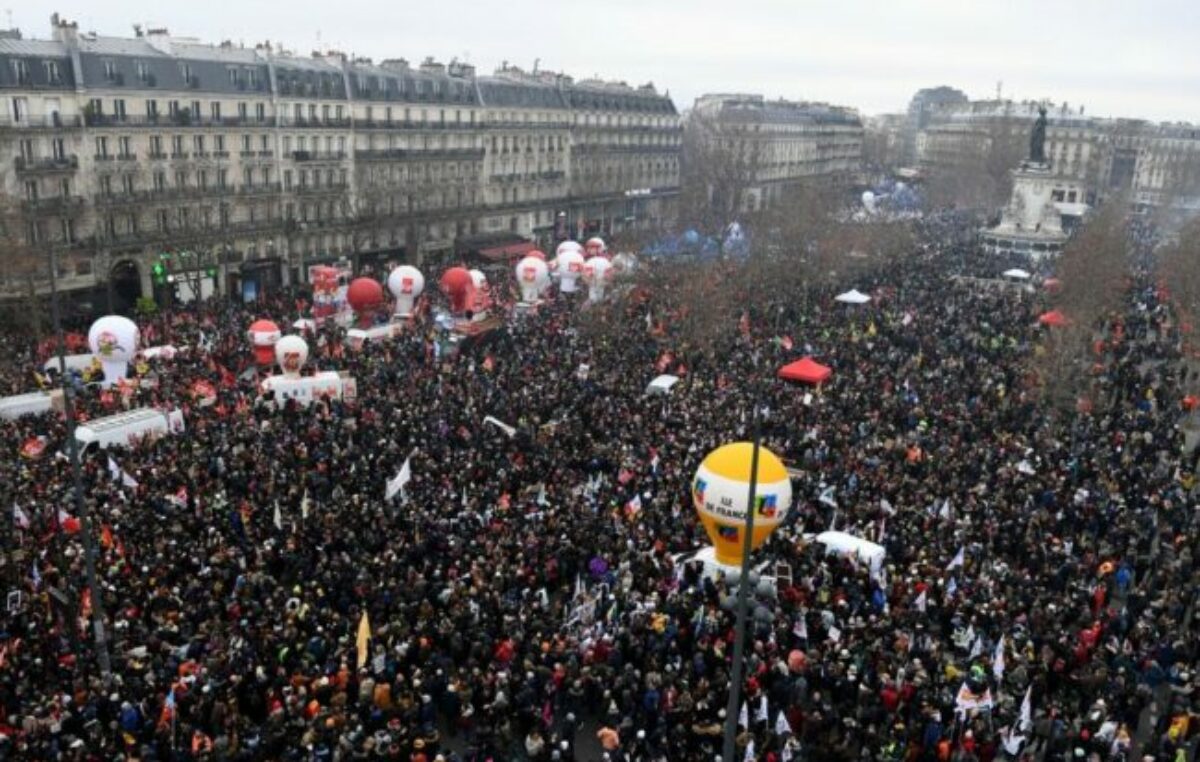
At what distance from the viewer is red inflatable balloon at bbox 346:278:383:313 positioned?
4169cm

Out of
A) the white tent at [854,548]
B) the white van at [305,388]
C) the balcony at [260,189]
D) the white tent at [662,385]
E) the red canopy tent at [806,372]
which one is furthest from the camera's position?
the balcony at [260,189]

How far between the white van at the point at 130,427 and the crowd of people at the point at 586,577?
0.82m

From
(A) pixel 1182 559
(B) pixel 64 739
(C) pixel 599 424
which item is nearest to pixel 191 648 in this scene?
(B) pixel 64 739

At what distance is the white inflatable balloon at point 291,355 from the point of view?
3169cm

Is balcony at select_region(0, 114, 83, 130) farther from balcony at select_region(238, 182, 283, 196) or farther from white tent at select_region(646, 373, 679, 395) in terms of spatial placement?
white tent at select_region(646, 373, 679, 395)

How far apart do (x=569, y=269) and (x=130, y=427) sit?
90.5ft

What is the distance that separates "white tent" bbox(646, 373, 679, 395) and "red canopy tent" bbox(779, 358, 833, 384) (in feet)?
12.5

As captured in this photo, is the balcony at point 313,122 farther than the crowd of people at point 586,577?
Yes

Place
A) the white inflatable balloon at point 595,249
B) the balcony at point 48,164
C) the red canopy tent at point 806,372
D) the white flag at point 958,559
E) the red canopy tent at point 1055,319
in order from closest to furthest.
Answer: the white flag at point 958,559 → the red canopy tent at point 806,372 → the red canopy tent at point 1055,319 → the balcony at point 48,164 → the white inflatable balloon at point 595,249

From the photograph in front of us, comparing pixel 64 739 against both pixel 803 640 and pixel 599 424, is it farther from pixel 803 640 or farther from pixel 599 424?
pixel 599 424

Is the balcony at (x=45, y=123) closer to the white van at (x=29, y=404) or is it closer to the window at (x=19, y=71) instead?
the window at (x=19, y=71)

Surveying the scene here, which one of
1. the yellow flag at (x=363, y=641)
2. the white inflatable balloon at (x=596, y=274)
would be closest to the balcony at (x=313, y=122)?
the white inflatable balloon at (x=596, y=274)

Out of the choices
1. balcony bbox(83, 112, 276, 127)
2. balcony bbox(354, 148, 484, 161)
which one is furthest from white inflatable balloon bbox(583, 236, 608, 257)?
balcony bbox(83, 112, 276, 127)

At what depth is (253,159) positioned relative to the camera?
52.5m
